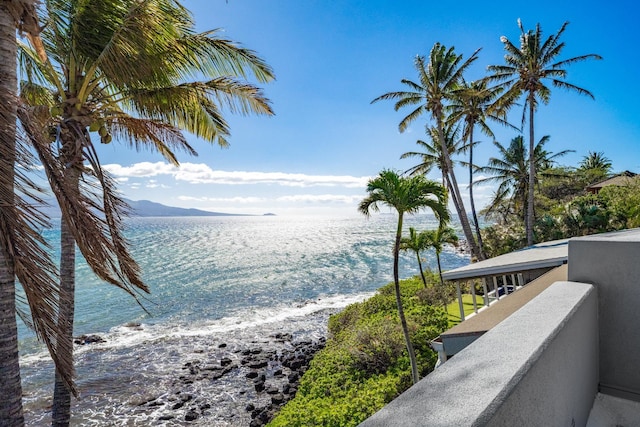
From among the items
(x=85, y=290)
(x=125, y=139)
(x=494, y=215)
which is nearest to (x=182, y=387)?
(x=125, y=139)

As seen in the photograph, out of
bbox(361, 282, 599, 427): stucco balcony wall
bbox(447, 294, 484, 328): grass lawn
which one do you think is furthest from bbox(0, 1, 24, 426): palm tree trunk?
bbox(447, 294, 484, 328): grass lawn

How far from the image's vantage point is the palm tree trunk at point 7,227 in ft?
8.82

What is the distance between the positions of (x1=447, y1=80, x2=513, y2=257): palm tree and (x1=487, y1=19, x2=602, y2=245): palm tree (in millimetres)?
813

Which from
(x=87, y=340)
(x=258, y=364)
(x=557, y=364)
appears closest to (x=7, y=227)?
(x=557, y=364)

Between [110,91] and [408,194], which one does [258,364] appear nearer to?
[408,194]

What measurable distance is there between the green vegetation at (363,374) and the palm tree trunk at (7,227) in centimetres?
566

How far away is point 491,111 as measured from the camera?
18797mm

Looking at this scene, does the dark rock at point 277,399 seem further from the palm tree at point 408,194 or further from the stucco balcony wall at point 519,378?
the stucco balcony wall at point 519,378

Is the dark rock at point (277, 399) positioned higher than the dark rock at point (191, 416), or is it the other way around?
the dark rock at point (277, 399)

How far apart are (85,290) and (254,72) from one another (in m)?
32.3

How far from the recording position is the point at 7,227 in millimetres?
2729

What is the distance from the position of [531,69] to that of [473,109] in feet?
11.6

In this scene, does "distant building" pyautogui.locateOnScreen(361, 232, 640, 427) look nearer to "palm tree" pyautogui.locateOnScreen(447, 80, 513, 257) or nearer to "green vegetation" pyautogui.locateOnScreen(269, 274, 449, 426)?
"green vegetation" pyautogui.locateOnScreen(269, 274, 449, 426)

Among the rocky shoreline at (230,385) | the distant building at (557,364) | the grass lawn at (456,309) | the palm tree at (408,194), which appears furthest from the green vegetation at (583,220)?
the distant building at (557,364)
